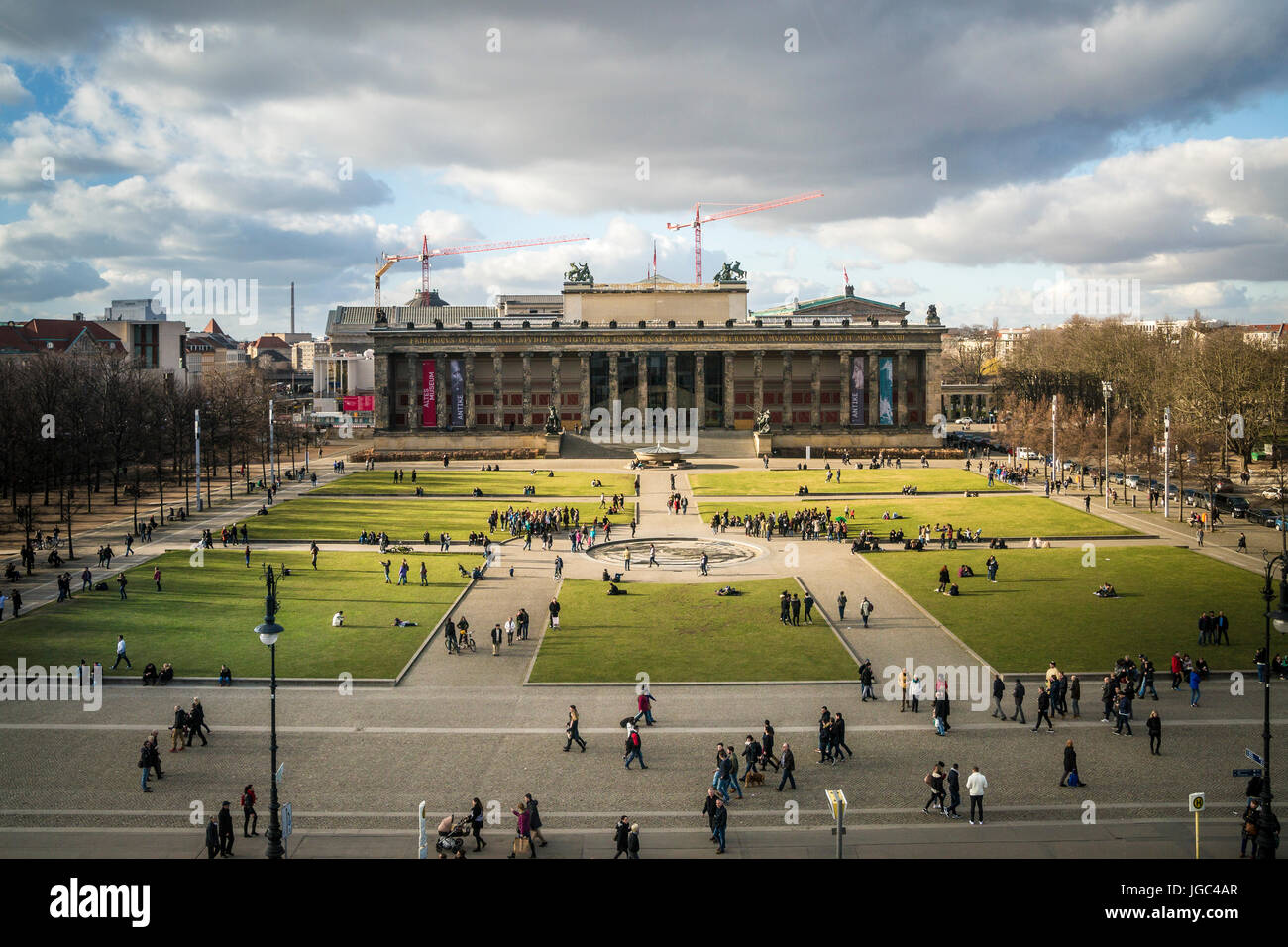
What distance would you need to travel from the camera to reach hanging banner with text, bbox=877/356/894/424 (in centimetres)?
13050

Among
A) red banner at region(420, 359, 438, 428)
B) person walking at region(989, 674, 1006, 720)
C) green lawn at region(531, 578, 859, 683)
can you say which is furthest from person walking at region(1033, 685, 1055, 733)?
red banner at region(420, 359, 438, 428)

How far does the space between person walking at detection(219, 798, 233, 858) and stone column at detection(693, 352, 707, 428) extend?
11280 cm

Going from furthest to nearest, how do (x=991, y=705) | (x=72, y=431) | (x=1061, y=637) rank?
(x=72, y=431)
(x=1061, y=637)
(x=991, y=705)

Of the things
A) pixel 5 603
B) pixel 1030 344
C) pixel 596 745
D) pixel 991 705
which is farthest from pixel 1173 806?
pixel 1030 344

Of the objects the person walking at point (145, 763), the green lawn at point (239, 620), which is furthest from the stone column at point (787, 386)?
the person walking at point (145, 763)

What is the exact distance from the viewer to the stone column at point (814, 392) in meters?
132

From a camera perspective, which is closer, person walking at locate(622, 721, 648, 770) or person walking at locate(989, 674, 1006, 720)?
person walking at locate(622, 721, 648, 770)

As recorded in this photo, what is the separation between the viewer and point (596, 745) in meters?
29.0

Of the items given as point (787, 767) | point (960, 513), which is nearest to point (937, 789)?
point (787, 767)

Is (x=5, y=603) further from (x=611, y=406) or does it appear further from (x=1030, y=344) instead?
(x=1030, y=344)

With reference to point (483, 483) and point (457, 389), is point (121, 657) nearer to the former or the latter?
point (483, 483)

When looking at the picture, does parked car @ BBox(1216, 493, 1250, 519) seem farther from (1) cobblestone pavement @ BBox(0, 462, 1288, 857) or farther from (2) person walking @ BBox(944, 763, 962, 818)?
(2) person walking @ BBox(944, 763, 962, 818)

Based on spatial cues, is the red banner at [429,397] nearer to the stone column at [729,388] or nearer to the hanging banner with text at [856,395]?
the stone column at [729,388]
